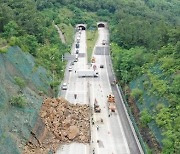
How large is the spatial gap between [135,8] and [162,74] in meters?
104

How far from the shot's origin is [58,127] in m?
62.4

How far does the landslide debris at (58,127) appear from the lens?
57428mm

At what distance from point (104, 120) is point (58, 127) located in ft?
34.3

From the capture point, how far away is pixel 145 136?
63125 millimetres

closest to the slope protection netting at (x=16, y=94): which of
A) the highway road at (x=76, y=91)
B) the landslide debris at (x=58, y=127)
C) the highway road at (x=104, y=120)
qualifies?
the landslide debris at (x=58, y=127)

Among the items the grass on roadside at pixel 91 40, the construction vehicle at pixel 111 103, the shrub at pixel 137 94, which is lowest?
the grass on roadside at pixel 91 40

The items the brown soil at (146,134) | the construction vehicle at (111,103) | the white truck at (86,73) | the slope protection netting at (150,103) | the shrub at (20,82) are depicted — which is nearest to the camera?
the brown soil at (146,134)

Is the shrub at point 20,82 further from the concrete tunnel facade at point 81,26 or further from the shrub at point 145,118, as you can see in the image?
the concrete tunnel facade at point 81,26

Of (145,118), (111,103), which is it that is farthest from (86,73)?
(145,118)

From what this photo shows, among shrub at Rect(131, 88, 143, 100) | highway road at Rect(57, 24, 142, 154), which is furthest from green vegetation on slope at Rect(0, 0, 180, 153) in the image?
highway road at Rect(57, 24, 142, 154)

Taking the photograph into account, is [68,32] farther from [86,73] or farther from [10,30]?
[10,30]

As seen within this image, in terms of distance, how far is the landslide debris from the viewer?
2261 inches

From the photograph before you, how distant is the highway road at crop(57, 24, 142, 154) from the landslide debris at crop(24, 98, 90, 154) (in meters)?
1.27

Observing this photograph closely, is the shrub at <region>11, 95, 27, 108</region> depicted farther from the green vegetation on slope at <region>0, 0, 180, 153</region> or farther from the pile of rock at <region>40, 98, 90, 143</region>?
the green vegetation on slope at <region>0, 0, 180, 153</region>
